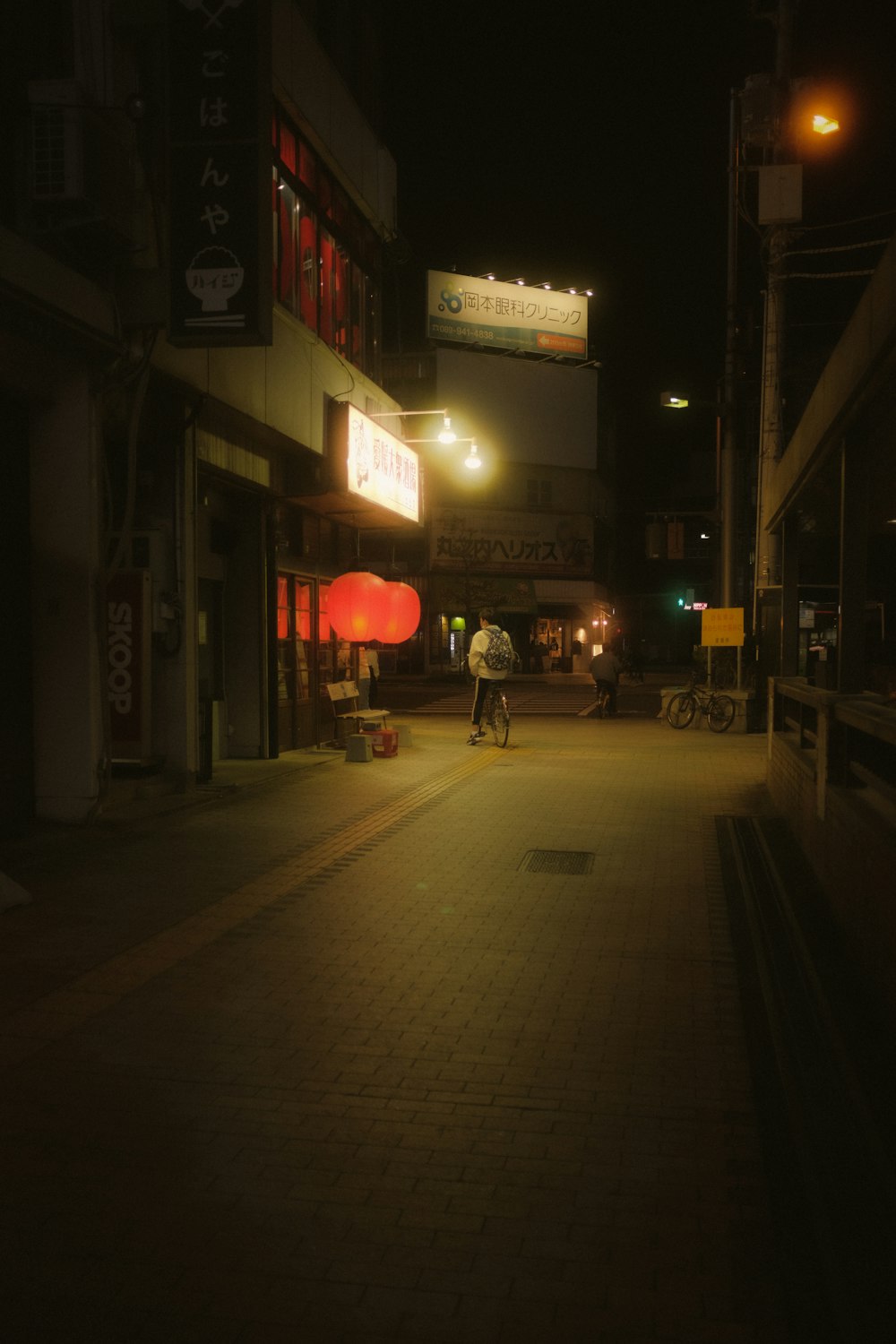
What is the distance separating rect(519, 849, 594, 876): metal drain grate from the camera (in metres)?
8.62

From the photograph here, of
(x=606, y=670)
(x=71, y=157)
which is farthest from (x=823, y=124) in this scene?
(x=71, y=157)

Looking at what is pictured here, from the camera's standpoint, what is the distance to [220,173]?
1001 centimetres

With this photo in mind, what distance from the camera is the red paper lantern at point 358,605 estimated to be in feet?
52.2

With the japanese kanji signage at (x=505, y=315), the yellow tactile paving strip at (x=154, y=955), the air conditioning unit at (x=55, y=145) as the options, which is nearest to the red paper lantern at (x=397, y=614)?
the yellow tactile paving strip at (x=154, y=955)

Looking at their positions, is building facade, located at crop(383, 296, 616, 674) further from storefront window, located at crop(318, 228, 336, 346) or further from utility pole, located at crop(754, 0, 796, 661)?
utility pole, located at crop(754, 0, 796, 661)

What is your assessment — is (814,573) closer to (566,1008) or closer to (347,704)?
(347,704)

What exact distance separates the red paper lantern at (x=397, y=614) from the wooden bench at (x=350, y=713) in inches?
44.5

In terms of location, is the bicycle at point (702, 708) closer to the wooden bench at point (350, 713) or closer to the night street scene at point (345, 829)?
the night street scene at point (345, 829)

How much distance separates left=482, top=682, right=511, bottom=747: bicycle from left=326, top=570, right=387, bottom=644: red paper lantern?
8.61 feet

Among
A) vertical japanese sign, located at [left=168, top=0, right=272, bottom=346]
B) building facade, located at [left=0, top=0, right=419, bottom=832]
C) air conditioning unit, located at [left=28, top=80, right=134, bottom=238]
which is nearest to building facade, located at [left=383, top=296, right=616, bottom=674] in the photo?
building facade, located at [left=0, top=0, right=419, bottom=832]

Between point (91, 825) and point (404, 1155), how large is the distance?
6873 mm

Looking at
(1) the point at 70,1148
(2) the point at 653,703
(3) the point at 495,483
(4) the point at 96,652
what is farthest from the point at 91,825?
(3) the point at 495,483

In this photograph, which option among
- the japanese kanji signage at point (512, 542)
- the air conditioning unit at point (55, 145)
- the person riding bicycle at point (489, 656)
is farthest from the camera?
the japanese kanji signage at point (512, 542)

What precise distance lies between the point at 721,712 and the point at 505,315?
3171 centimetres
